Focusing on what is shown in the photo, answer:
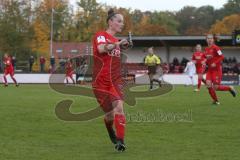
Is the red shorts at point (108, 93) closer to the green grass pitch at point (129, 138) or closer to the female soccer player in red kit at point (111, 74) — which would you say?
the female soccer player in red kit at point (111, 74)

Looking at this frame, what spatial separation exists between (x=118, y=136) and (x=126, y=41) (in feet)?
5.04

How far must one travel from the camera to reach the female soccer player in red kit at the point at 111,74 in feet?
28.9

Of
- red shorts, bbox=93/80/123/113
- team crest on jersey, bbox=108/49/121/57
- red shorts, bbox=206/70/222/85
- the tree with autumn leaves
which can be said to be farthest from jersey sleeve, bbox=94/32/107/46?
the tree with autumn leaves

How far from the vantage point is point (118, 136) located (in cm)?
882

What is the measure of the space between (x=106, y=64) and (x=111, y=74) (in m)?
0.18

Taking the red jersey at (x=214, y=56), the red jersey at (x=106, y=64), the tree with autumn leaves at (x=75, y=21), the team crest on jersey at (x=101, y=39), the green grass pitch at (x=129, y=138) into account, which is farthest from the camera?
the tree with autumn leaves at (x=75, y=21)

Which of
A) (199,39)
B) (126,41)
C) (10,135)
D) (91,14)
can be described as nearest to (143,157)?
(126,41)


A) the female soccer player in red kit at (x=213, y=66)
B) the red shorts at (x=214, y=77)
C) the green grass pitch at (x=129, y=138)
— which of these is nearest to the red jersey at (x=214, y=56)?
the female soccer player in red kit at (x=213, y=66)

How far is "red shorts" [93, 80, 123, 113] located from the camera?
8.93 metres

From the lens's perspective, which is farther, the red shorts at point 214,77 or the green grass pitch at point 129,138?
the red shorts at point 214,77

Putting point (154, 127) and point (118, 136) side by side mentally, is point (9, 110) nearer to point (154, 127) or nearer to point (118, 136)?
point (154, 127)

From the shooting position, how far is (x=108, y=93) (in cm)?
895

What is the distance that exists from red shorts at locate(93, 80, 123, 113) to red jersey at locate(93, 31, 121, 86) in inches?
2.6

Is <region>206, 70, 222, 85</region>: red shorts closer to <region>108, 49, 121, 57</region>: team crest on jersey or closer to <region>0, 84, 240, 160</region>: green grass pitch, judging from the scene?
<region>0, 84, 240, 160</region>: green grass pitch
